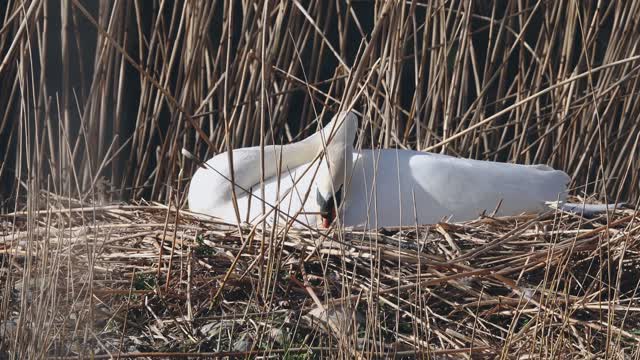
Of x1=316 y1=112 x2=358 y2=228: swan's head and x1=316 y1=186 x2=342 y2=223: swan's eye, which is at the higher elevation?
x1=316 y1=112 x2=358 y2=228: swan's head

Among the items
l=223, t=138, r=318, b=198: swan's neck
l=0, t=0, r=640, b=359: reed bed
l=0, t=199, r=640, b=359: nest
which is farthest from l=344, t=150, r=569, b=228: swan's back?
l=0, t=199, r=640, b=359: nest

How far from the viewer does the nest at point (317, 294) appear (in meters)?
2.94

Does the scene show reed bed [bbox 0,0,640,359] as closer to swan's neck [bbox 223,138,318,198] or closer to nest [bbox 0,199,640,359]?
nest [bbox 0,199,640,359]

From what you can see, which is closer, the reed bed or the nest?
the reed bed

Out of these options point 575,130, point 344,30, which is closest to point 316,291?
point 344,30

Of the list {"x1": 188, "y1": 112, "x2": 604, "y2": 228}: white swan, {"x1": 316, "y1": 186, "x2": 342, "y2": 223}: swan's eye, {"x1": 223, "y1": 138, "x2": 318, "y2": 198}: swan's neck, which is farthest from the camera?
{"x1": 223, "y1": 138, "x2": 318, "y2": 198}: swan's neck

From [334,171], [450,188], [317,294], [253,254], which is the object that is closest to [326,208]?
[334,171]

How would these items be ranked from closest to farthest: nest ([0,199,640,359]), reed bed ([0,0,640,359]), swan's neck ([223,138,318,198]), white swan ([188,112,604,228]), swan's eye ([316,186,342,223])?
1. reed bed ([0,0,640,359])
2. nest ([0,199,640,359])
3. swan's eye ([316,186,342,223])
4. white swan ([188,112,604,228])
5. swan's neck ([223,138,318,198])

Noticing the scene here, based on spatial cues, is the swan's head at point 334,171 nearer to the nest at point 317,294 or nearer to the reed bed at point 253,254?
the reed bed at point 253,254

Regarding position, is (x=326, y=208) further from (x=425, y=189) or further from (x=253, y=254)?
(x=253, y=254)

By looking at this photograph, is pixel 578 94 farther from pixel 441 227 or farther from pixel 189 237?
pixel 189 237

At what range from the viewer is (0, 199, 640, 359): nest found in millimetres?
2936

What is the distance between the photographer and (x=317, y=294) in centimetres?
348

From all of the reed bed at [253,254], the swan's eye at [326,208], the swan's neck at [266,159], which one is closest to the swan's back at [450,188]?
the swan's eye at [326,208]
